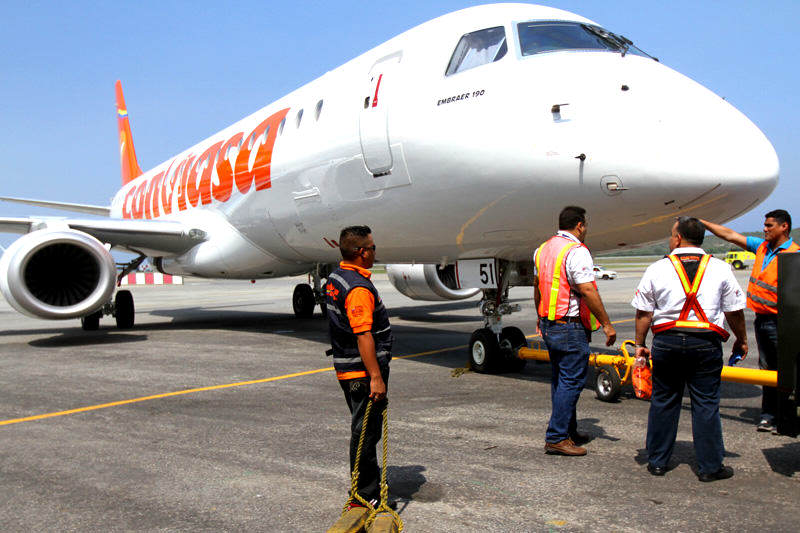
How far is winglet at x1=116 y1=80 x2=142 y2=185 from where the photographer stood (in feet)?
76.4

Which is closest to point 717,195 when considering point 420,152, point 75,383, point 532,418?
point 532,418

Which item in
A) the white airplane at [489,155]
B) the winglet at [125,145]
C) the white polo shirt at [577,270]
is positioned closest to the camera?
the white polo shirt at [577,270]

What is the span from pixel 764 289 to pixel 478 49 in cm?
343

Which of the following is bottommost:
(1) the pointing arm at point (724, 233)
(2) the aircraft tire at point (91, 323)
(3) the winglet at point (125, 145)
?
(2) the aircraft tire at point (91, 323)

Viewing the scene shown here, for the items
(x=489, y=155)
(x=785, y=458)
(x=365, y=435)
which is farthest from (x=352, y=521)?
(x=489, y=155)

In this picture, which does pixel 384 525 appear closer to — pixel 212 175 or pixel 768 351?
pixel 768 351

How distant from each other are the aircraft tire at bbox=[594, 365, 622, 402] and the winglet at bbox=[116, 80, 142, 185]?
20.1 meters

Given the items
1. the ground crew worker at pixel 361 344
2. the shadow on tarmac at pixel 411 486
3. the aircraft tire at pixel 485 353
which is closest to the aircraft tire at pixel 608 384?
the aircraft tire at pixel 485 353

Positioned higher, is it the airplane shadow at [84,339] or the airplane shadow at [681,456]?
the airplane shadow at [84,339]

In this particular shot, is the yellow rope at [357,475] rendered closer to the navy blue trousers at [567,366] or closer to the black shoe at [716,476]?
the navy blue trousers at [567,366]

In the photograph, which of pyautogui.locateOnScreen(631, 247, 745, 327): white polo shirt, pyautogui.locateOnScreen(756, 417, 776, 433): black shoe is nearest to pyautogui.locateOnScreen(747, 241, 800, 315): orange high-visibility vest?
pyautogui.locateOnScreen(756, 417, 776, 433): black shoe

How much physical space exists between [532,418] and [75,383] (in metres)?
5.12

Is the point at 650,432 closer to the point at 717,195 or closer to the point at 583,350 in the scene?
the point at 583,350

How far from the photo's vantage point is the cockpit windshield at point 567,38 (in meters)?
6.38
